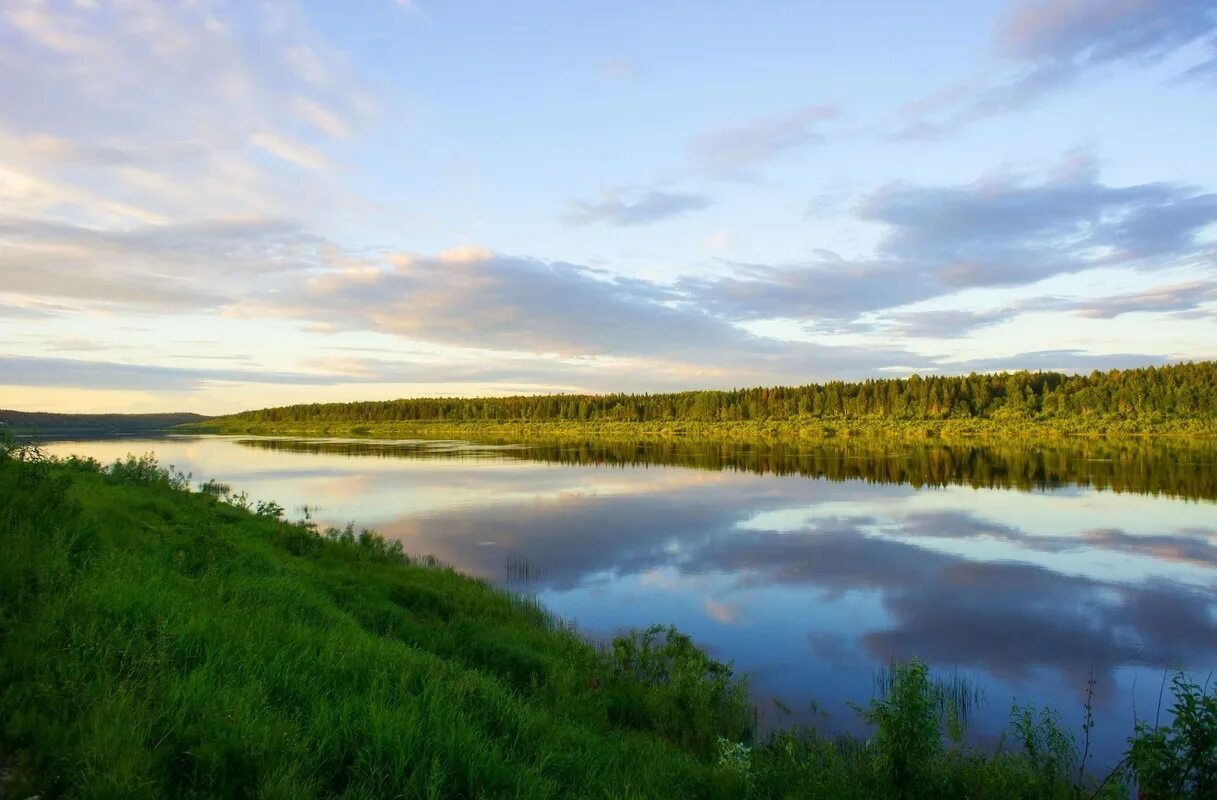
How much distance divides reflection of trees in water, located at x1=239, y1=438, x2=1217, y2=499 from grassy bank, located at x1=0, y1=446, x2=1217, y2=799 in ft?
112

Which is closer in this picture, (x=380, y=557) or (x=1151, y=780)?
(x=1151, y=780)

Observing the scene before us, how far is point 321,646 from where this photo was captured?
7938 mm

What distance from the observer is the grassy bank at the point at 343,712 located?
511cm

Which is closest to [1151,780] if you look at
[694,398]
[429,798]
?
[429,798]

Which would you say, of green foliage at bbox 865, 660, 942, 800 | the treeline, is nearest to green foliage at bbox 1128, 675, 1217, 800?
green foliage at bbox 865, 660, 942, 800

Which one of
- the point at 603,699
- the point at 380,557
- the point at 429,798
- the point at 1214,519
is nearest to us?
the point at 429,798

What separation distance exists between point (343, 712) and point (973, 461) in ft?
185

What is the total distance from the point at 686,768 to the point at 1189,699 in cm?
445

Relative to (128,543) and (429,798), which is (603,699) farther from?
(128,543)

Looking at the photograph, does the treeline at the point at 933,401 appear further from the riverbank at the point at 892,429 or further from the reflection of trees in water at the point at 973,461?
the reflection of trees in water at the point at 973,461

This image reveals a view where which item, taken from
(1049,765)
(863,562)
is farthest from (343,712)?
(863,562)

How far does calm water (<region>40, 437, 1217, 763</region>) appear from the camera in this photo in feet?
41.1

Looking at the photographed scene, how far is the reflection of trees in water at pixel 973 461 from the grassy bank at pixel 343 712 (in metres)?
34.1

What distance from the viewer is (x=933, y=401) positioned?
12419cm
